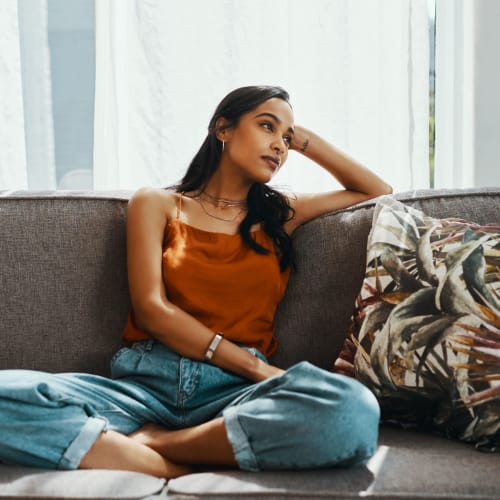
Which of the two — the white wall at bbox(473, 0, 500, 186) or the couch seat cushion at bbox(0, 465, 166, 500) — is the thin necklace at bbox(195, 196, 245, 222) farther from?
the white wall at bbox(473, 0, 500, 186)

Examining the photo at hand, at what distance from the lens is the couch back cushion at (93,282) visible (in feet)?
5.36

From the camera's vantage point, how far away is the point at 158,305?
154 cm

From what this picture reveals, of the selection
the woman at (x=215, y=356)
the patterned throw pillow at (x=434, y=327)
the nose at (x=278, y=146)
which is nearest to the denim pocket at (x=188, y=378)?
the woman at (x=215, y=356)

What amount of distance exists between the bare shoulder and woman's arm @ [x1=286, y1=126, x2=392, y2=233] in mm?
298

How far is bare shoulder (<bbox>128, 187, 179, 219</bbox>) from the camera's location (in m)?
1.65

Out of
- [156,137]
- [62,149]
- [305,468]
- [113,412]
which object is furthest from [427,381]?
[62,149]

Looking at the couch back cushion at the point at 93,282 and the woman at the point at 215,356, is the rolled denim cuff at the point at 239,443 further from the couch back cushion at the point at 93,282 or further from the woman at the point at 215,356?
the couch back cushion at the point at 93,282

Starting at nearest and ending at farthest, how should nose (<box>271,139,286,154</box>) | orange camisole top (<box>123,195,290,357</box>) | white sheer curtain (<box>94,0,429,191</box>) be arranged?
orange camisole top (<box>123,195,290,357</box>) → nose (<box>271,139,286,154</box>) → white sheer curtain (<box>94,0,429,191</box>)

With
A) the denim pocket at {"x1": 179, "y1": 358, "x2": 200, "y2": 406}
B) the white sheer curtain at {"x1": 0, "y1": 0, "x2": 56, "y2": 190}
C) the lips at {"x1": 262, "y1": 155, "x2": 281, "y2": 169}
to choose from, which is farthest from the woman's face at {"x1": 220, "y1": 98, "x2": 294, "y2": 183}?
the white sheer curtain at {"x1": 0, "y1": 0, "x2": 56, "y2": 190}

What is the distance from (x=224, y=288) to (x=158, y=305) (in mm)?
161

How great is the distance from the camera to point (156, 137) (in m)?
2.17

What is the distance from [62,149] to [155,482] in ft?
4.49

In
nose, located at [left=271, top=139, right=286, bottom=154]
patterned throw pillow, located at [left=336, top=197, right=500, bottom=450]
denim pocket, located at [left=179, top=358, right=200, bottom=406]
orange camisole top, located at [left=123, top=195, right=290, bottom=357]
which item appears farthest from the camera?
nose, located at [left=271, top=139, right=286, bottom=154]

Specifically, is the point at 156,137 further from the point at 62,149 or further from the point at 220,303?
the point at 220,303
